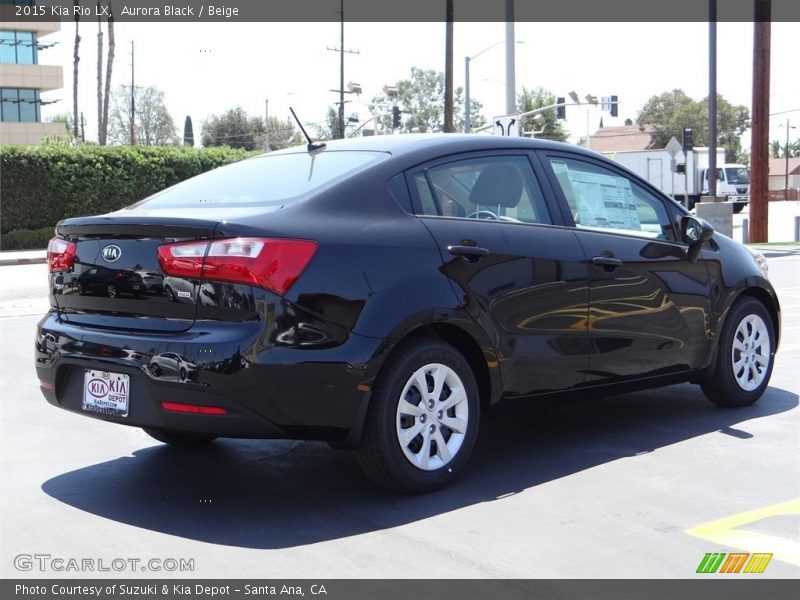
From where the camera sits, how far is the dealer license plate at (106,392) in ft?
15.6

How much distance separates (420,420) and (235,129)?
94097mm

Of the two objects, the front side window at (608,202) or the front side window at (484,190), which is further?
the front side window at (608,202)

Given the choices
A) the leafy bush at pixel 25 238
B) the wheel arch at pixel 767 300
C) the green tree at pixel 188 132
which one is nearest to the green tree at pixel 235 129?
the green tree at pixel 188 132

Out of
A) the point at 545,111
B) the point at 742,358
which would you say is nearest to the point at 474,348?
the point at 742,358

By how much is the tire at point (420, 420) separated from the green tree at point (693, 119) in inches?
4061

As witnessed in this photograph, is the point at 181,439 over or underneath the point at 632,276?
underneath

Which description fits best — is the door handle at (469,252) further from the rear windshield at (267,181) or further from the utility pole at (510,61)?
the utility pole at (510,61)

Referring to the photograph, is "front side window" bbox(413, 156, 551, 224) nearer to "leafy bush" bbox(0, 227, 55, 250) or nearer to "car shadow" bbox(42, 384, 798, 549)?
"car shadow" bbox(42, 384, 798, 549)

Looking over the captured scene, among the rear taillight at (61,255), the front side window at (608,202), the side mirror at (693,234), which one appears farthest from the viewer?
the side mirror at (693,234)

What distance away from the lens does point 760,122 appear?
25422 millimetres

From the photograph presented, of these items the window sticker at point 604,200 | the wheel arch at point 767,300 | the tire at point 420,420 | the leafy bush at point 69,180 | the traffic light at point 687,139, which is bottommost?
the tire at point 420,420

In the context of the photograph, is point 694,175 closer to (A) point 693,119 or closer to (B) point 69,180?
(B) point 69,180

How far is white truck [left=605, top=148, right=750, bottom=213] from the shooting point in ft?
173

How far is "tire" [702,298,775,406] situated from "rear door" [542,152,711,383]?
0.23 meters
